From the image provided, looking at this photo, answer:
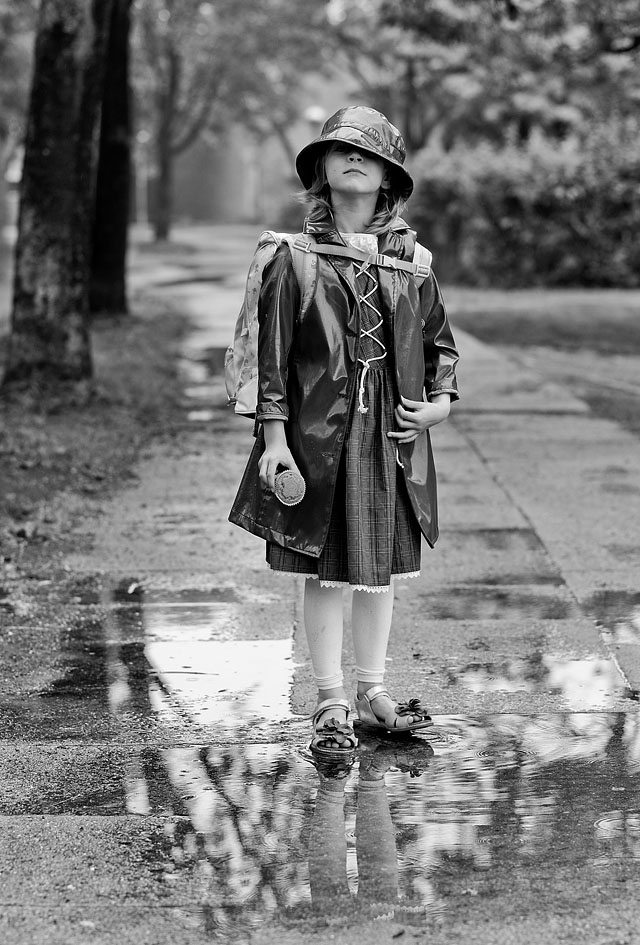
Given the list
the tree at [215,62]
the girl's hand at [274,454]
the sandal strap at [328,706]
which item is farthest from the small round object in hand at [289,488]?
the tree at [215,62]

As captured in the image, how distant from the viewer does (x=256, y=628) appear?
5.14 m

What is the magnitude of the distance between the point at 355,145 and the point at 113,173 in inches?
493

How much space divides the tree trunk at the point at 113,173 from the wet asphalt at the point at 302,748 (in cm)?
927

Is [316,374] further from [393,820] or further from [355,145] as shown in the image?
[393,820]

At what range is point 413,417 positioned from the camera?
12.7ft

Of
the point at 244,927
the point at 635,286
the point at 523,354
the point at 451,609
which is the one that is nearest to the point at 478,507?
the point at 451,609

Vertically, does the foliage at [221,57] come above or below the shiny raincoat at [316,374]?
above

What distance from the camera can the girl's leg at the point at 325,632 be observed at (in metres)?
4.04

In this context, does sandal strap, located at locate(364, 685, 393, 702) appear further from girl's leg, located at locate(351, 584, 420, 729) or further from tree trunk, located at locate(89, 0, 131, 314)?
tree trunk, located at locate(89, 0, 131, 314)

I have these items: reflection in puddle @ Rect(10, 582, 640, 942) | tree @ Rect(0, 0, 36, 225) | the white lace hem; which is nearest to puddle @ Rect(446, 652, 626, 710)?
reflection in puddle @ Rect(10, 582, 640, 942)

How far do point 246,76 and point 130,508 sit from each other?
31595mm

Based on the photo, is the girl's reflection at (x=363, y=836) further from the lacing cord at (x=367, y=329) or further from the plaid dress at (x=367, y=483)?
the lacing cord at (x=367, y=329)

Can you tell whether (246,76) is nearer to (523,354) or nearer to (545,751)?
(523,354)

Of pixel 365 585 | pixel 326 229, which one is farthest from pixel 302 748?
pixel 326 229
